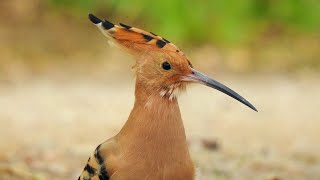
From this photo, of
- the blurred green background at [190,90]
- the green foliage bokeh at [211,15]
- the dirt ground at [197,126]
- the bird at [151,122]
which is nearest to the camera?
the bird at [151,122]

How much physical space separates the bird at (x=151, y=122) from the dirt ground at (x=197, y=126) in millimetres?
725

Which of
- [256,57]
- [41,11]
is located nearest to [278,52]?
[256,57]

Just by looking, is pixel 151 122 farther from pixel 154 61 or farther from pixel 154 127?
pixel 154 61

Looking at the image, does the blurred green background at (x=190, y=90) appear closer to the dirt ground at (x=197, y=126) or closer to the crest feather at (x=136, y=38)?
the dirt ground at (x=197, y=126)

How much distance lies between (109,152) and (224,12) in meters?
5.00

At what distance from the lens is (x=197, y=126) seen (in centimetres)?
572

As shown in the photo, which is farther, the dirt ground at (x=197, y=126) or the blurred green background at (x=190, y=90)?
the blurred green background at (x=190, y=90)

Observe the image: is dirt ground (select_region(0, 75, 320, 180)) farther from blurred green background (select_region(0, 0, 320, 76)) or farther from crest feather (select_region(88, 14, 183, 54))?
crest feather (select_region(88, 14, 183, 54))

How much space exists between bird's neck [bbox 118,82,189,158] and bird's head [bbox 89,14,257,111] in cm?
3

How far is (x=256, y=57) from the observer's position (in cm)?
793

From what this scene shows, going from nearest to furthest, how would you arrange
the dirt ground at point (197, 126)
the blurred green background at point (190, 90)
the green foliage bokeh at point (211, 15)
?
the dirt ground at point (197, 126) < the blurred green background at point (190, 90) < the green foliage bokeh at point (211, 15)

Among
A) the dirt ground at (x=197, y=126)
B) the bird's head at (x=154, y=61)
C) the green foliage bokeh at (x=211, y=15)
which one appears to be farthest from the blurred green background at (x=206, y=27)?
the bird's head at (x=154, y=61)

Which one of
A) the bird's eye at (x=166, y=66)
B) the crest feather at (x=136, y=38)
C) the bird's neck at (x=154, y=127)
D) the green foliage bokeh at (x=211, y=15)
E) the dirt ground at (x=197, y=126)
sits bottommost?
the bird's neck at (x=154, y=127)

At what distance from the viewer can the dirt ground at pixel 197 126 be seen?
14.1ft
